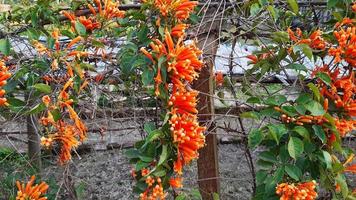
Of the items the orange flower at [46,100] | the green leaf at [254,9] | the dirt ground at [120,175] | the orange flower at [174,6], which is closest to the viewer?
the orange flower at [46,100]

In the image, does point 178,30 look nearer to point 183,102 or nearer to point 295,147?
point 183,102

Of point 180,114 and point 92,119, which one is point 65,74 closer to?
point 92,119

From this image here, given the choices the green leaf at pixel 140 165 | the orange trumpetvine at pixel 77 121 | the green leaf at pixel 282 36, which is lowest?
the green leaf at pixel 140 165

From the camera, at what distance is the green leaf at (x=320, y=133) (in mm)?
1463

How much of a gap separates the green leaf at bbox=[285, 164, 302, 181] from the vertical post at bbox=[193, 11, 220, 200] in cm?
36

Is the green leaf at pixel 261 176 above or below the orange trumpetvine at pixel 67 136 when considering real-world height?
below

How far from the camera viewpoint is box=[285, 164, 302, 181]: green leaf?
57.4 inches

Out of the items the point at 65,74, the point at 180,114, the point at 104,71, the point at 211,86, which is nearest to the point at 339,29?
the point at 211,86

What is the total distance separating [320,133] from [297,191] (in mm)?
191

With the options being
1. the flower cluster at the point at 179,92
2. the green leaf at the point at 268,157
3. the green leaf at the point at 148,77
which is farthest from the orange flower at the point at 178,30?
the green leaf at the point at 268,157

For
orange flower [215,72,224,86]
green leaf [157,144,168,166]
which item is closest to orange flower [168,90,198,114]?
green leaf [157,144,168,166]

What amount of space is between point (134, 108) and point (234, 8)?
52 centimetres

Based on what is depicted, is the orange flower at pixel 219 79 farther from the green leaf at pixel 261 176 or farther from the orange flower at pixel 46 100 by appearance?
the orange flower at pixel 46 100

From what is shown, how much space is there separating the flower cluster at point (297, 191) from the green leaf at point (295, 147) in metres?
0.09
